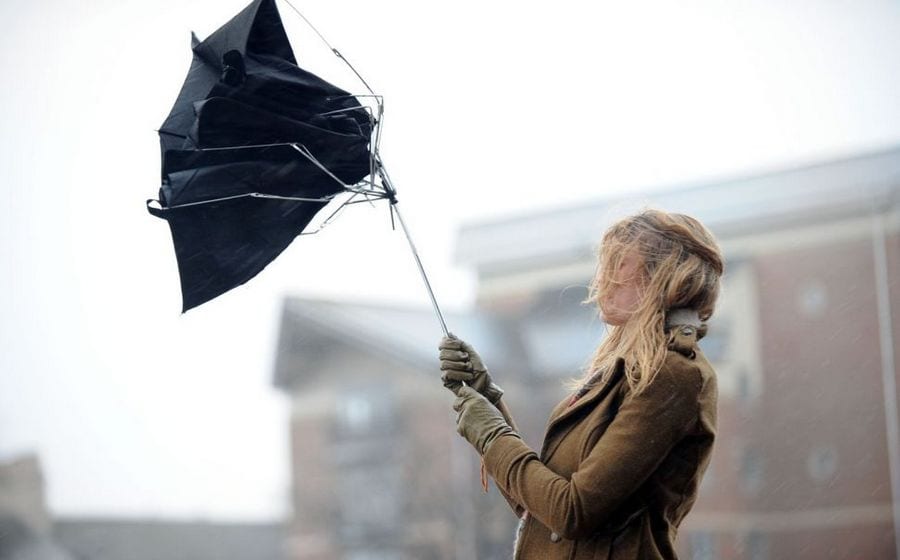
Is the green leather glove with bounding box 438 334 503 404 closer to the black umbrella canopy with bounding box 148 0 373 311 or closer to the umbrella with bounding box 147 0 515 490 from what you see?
the umbrella with bounding box 147 0 515 490

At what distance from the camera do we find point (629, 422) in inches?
59.0

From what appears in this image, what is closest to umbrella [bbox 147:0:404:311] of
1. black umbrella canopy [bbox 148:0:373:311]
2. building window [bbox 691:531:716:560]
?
black umbrella canopy [bbox 148:0:373:311]

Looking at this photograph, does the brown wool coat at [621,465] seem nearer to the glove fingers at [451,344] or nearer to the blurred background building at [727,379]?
the glove fingers at [451,344]

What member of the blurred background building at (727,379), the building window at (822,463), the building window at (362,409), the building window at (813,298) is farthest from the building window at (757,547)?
the building window at (362,409)

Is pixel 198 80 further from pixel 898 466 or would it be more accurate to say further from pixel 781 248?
pixel 898 466

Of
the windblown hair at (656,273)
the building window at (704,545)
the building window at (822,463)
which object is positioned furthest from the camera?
the building window at (822,463)

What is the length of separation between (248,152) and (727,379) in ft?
67.0

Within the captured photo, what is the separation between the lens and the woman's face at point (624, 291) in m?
1.63

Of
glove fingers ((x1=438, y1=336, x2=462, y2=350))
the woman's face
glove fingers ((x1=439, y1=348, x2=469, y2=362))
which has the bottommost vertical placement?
glove fingers ((x1=439, y1=348, x2=469, y2=362))

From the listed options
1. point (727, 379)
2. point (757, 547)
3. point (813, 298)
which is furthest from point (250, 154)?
point (813, 298)

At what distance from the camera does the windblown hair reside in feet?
5.22

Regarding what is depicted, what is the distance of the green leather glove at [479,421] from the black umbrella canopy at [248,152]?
18.1 inches

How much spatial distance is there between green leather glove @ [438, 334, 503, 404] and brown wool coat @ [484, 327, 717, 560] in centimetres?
17

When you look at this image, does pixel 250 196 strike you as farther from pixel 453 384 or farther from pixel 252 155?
pixel 453 384
